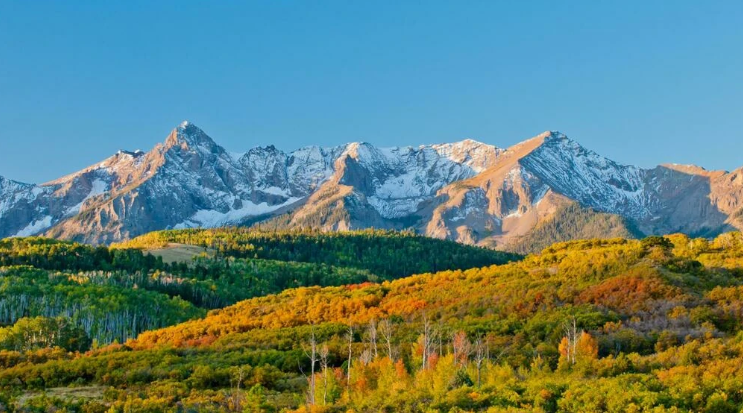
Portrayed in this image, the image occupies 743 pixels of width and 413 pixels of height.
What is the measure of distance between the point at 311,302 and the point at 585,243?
7283 cm

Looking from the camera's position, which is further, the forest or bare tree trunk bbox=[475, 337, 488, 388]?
bare tree trunk bbox=[475, 337, 488, 388]

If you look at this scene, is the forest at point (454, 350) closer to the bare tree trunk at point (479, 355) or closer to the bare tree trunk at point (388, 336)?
the bare tree trunk at point (479, 355)

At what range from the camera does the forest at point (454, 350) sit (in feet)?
153

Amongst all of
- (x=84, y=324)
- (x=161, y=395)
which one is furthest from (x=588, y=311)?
(x=84, y=324)

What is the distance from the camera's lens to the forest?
46.6m

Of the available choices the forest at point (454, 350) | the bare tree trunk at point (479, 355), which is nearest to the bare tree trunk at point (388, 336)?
the forest at point (454, 350)

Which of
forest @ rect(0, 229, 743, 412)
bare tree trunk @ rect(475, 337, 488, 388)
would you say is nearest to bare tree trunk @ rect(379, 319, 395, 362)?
forest @ rect(0, 229, 743, 412)

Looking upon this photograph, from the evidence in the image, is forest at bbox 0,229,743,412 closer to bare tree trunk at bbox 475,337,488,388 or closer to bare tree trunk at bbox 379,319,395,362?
bare tree trunk at bbox 475,337,488,388

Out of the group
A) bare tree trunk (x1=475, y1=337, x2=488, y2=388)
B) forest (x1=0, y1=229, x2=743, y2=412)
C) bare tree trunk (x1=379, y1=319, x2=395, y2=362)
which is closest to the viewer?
forest (x1=0, y1=229, x2=743, y2=412)

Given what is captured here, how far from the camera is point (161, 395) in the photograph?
61219 millimetres

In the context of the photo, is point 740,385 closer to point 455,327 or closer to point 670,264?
point 455,327

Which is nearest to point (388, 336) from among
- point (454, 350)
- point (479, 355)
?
point (454, 350)

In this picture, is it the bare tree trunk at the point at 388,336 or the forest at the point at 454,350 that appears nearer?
the forest at the point at 454,350

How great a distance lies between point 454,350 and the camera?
201 feet
